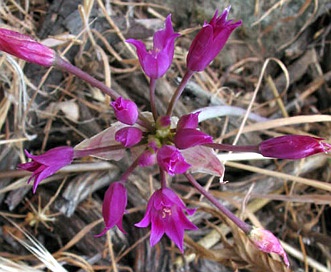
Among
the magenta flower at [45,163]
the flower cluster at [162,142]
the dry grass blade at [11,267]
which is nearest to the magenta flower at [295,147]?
the flower cluster at [162,142]

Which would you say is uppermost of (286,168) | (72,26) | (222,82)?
(72,26)

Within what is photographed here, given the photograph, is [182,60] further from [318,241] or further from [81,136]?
[318,241]

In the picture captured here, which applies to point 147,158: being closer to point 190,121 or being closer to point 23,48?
point 190,121

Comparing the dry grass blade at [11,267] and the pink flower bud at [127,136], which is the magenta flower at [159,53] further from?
the dry grass blade at [11,267]

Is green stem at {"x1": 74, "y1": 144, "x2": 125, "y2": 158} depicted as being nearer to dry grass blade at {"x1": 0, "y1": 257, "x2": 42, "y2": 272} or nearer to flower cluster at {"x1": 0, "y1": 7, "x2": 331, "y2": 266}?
flower cluster at {"x1": 0, "y1": 7, "x2": 331, "y2": 266}

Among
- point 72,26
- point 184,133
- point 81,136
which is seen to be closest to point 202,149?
point 184,133

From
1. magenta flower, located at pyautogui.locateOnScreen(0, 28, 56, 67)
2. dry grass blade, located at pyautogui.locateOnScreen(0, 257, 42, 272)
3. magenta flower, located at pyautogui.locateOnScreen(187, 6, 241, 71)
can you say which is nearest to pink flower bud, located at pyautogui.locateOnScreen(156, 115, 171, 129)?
magenta flower, located at pyautogui.locateOnScreen(187, 6, 241, 71)

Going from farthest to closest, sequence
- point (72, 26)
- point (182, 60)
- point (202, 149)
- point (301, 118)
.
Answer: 1. point (182, 60)
2. point (72, 26)
3. point (301, 118)
4. point (202, 149)
